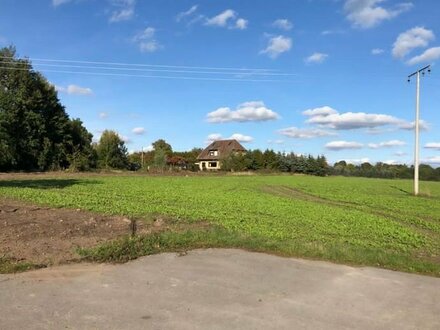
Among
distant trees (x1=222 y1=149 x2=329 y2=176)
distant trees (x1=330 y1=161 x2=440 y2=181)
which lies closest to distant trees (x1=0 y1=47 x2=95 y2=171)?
distant trees (x1=222 y1=149 x2=329 y2=176)

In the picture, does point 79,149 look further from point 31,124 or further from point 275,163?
point 275,163

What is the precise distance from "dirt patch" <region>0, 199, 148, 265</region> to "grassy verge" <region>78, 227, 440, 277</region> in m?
0.59

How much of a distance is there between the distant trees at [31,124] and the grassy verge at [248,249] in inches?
2037

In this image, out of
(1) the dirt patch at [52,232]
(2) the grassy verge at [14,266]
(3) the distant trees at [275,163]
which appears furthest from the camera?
(3) the distant trees at [275,163]

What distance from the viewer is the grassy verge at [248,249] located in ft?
28.5

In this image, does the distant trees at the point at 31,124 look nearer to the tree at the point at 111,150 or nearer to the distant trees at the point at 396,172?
the tree at the point at 111,150

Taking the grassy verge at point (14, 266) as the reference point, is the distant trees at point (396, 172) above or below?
above

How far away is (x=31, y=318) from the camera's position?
5.34m

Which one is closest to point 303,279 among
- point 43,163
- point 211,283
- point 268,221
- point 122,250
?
point 211,283

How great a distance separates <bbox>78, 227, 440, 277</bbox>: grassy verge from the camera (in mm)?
8680

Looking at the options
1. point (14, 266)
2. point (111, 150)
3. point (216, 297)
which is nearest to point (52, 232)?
point (14, 266)

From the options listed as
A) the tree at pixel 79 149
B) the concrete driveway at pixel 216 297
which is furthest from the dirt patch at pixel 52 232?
the tree at pixel 79 149

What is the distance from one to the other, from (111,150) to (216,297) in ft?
277

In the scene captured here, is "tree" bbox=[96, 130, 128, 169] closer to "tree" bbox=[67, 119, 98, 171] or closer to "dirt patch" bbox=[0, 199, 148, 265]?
"tree" bbox=[67, 119, 98, 171]
